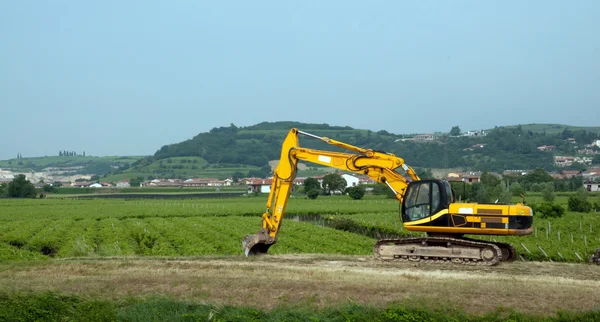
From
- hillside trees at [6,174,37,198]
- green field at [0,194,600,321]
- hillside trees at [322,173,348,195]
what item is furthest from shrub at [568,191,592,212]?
hillside trees at [6,174,37,198]

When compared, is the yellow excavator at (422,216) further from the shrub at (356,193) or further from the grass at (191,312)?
the shrub at (356,193)

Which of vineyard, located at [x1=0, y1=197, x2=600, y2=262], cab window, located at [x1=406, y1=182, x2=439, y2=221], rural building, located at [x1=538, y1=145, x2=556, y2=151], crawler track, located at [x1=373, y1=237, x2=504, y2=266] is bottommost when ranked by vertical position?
vineyard, located at [x1=0, y1=197, x2=600, y2=262]

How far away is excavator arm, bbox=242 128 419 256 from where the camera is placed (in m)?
23.6

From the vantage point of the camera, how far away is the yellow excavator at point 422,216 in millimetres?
22078

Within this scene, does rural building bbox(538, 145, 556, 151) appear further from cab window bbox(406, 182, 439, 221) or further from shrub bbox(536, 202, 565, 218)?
cab window bbox(406, 182, 439, 221)

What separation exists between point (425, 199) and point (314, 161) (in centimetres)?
385

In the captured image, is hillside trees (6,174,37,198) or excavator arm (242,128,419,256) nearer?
excavator arm (242,128,419,256)

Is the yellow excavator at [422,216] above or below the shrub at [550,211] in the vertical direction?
above

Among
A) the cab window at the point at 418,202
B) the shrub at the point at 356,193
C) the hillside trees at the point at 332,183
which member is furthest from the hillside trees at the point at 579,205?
the hillside trees at the point at 332,183

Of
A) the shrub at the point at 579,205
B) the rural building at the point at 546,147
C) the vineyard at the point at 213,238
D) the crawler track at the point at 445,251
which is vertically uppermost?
the rural building at the point at 546,147

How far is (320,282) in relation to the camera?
17.8 m

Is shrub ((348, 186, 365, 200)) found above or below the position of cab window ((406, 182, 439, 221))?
below

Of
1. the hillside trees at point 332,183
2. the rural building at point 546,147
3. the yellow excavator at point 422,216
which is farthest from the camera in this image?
the rural building at point 546,147

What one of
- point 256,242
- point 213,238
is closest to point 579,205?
point 213,238
